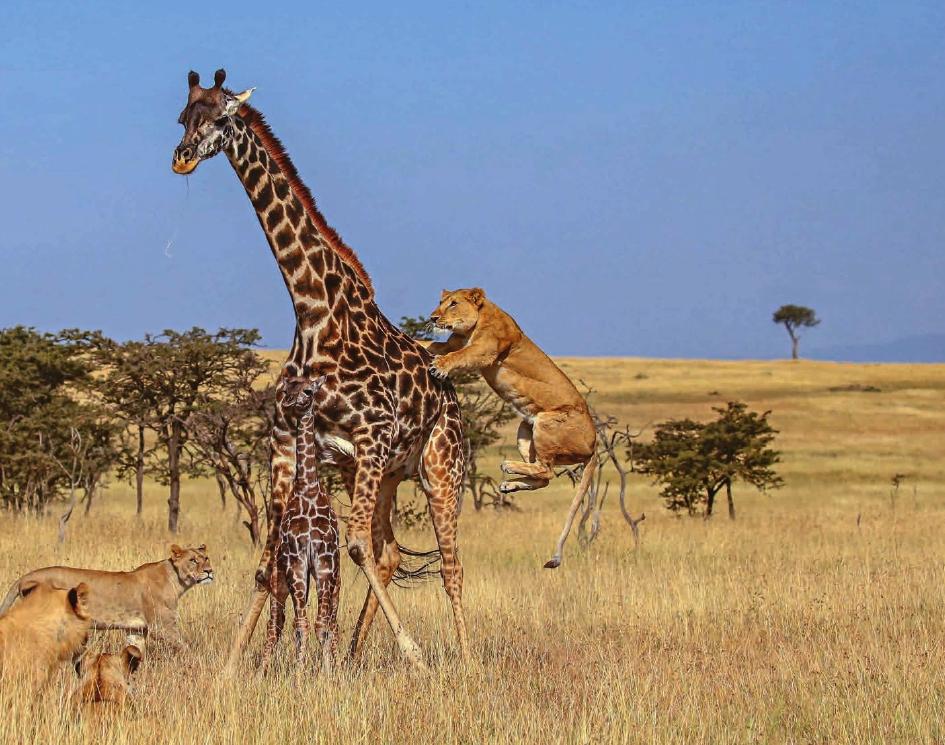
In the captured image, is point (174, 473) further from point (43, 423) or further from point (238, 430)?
point (43, 423)

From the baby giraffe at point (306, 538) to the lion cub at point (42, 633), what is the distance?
1.02m

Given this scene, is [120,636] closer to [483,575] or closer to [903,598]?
[483,575]

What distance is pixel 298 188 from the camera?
740 cm

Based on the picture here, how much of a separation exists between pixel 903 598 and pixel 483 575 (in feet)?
12.8

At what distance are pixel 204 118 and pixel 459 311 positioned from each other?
5.87 ft

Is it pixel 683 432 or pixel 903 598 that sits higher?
pixel 683 432

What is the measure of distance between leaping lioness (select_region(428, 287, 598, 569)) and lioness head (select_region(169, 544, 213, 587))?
3000mm

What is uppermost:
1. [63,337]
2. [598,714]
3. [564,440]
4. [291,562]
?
[63,337]

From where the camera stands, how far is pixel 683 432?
22.4 m

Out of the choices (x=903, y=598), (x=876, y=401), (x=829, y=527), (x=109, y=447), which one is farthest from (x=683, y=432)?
(x=876, y=401)

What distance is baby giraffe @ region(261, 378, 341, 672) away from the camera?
684cm

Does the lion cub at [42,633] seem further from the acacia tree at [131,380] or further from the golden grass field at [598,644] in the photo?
the acacia tree at [131,380]

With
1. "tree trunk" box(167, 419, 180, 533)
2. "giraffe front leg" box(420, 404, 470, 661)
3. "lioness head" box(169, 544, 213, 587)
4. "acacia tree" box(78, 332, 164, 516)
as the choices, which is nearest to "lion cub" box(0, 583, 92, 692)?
"giraffe front leg" box(420, 404, 470, 661)

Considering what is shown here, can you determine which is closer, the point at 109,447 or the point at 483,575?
the point at 483,575
